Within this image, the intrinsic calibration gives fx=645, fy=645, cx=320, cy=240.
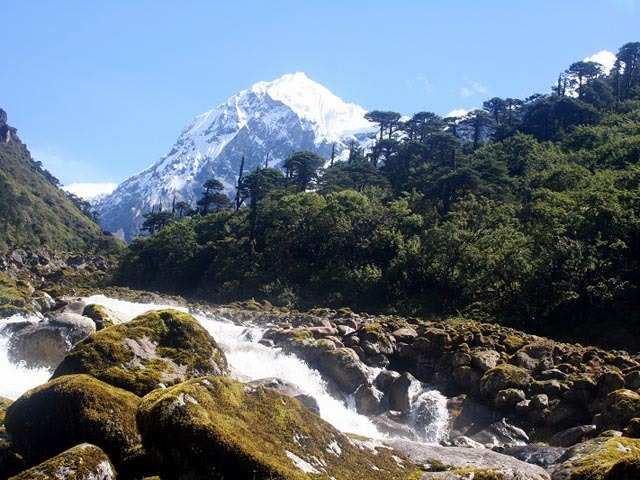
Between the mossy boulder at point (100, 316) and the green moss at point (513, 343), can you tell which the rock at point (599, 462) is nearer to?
the mossy boulder at point (100, 316)

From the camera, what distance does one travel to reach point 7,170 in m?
154

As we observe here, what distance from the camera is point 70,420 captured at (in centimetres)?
1010

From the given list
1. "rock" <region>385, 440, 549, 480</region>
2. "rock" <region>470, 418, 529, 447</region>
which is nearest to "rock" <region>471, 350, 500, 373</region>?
"rock" <region>470, 418, 529, 447</region>

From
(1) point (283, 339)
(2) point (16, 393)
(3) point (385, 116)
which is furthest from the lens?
(3) point (385, 116)

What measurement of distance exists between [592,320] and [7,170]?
486ft

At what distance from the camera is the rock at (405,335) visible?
105 ft

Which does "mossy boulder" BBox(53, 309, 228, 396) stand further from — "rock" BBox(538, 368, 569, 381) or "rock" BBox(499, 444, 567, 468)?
"rock" BBox(538, 368, 569, 381)

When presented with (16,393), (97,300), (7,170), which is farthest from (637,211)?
(7,170)

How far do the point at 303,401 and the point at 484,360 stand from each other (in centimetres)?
1132

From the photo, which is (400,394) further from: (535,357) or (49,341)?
(49,341)

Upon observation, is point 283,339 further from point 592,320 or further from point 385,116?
point 385,116

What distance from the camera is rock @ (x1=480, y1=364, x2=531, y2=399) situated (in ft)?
83.0

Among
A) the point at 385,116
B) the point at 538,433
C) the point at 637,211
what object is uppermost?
the point at 385,116

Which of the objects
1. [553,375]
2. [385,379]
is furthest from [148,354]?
[553,375]
